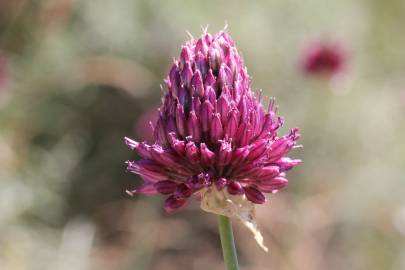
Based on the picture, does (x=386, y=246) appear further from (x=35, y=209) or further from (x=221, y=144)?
(x=221, y=144)

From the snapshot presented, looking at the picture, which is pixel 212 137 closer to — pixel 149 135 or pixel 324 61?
pixel 149 135

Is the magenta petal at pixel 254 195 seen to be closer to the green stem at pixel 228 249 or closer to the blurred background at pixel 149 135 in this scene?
the green stem at pixel 228 249

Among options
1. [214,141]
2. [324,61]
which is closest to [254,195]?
[214,141]

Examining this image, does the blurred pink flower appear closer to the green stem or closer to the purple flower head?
the purple flower head

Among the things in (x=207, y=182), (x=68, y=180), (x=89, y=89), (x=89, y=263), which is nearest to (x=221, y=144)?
(x=207, y=182)

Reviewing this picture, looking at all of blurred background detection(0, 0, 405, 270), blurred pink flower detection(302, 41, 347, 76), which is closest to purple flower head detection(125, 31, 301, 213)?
blurred background detection(0, 0, 405, 270)

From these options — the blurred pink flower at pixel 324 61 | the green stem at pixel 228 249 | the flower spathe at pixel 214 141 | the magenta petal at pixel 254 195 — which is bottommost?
the green stem at pixel 228 249

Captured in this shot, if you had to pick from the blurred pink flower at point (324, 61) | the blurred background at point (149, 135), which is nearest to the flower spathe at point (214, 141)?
the blurred background at point (149, 135)
